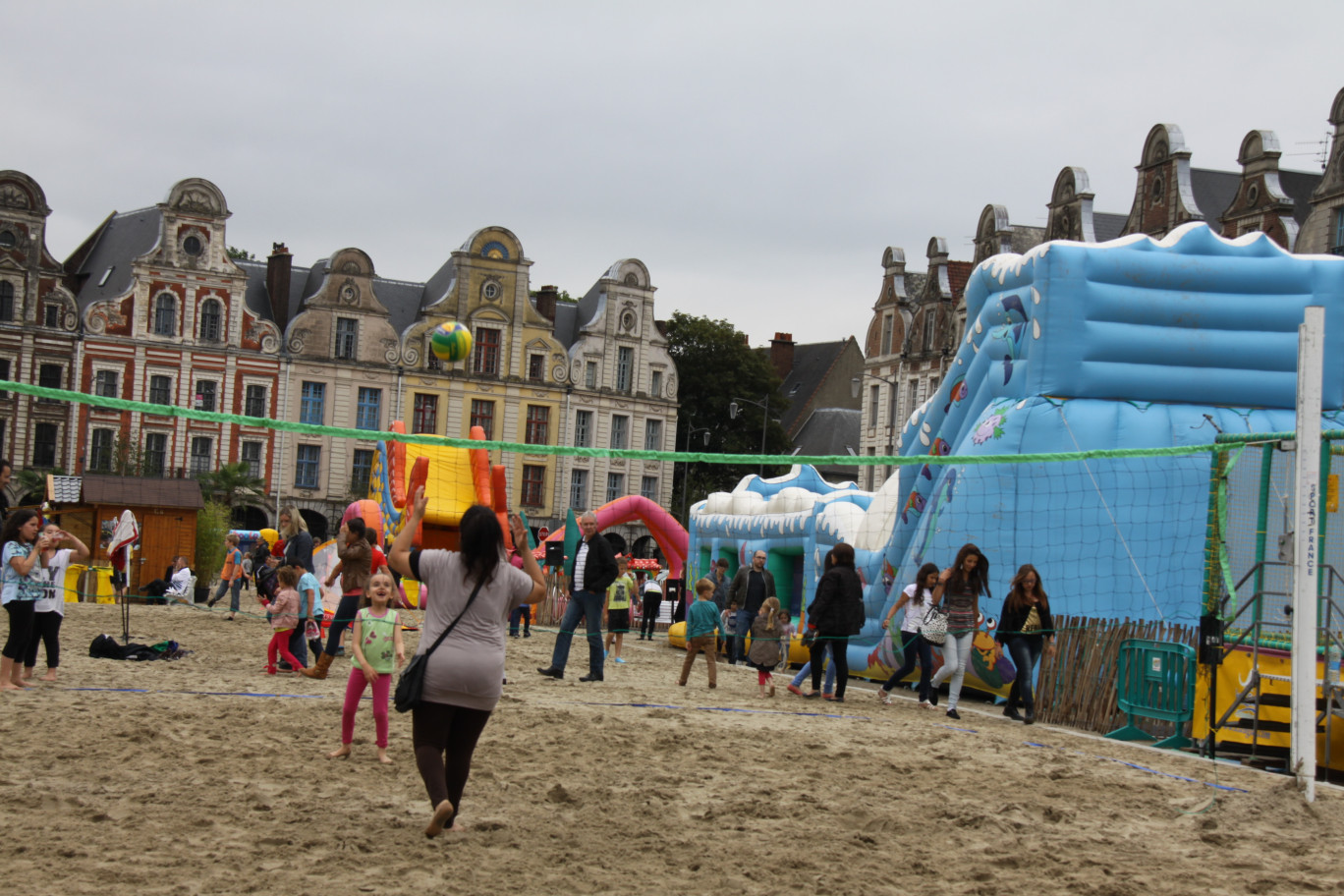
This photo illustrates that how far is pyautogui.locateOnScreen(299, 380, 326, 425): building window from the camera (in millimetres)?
43781

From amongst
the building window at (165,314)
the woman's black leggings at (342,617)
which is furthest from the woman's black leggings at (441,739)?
the building window at (165,314)

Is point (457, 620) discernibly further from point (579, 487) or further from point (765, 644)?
point (579, 487)

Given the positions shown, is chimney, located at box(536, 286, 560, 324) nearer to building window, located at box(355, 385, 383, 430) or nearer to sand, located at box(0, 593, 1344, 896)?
building window, located at box(355, 385, 383, 430)

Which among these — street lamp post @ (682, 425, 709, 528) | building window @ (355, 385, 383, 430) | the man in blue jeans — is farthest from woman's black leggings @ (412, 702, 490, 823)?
street lamp post @ (682, 425, 709, 528)

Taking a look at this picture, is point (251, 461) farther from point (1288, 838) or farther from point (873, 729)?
point (1288, 838)

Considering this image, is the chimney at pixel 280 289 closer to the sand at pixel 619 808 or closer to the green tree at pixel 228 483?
the green tree at pixel 228 483

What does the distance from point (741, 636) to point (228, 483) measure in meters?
27.8

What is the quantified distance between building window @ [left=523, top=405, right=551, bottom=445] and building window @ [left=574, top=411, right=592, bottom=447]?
110cm

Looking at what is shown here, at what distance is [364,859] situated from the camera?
512 centimetres

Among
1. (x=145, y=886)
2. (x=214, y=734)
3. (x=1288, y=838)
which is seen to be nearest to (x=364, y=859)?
(x=145, y=886)

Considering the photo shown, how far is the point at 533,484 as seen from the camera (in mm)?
47250

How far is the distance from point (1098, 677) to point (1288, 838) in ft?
13.6

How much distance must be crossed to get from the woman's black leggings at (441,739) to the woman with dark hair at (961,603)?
6.21 metres

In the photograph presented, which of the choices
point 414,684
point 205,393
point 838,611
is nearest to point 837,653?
point 838,611
